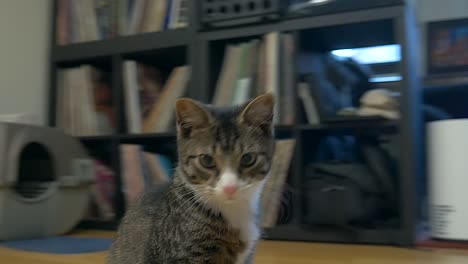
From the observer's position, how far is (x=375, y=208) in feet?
5.87

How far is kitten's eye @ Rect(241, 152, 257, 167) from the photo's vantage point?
0.98 m

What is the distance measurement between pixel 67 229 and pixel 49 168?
0.27m

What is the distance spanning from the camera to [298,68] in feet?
6.12

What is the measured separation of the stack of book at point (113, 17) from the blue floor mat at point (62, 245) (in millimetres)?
973

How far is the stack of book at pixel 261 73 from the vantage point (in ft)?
6.12

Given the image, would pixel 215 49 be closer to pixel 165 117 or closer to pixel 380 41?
pixel 165 117

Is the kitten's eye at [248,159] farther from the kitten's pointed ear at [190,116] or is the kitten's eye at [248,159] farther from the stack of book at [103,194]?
the stack of book at [103,194]

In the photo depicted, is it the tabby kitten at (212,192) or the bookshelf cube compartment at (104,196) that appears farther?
A: the bookshelf cube compartment at (104,196)

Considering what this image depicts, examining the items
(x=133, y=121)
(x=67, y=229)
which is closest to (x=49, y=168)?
(x=67, y=229)

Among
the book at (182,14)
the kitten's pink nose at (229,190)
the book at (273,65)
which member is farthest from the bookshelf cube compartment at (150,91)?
the kitten's pink nose at (229,190)

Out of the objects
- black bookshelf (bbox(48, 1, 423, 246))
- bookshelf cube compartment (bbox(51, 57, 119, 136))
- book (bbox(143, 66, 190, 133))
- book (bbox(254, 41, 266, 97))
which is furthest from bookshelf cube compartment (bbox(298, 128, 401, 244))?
bookshelf cube compartment (bbox(51, 57, 119, 136))

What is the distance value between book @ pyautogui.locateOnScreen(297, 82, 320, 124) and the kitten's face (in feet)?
2.77

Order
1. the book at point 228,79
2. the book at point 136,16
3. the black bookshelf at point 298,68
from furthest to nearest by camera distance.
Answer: the book at point 136,16 < the book at point 228,79 < the black bookshelf at point 298,68

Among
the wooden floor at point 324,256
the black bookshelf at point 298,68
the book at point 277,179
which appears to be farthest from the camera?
the book at point 277,179
